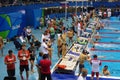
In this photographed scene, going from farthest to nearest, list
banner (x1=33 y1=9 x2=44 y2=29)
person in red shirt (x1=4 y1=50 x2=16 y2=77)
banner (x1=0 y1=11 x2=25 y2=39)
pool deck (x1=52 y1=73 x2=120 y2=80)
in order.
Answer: banner (x1=33 y1=9 x2=44 y2=29) → banner (x1=0 y1=11 x2=25 y2=39) → pool deck (x1=52 y1=73 x2=120 y2=80) → person in red shirt (x1=4 y1=50 x2=16 y2=77)

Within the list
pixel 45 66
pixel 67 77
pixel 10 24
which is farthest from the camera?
pixel 10 24

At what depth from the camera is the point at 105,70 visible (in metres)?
12.6

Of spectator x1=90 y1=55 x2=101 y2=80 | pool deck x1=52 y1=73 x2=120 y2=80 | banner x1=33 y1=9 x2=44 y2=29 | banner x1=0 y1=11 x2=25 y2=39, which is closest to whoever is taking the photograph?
spectator x1=90 y1=55 x2=101 y2=80

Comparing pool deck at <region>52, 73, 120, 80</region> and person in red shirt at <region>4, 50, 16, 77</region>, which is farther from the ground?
person in red shirt at <region>4, 50, 16, 77</region>

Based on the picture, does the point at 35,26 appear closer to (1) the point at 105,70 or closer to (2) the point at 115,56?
(2) the point at 115,56

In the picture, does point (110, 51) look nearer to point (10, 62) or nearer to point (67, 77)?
point (67, 77)

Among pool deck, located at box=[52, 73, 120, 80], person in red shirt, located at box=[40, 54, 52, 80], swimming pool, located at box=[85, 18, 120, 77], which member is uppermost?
person in red shirt, located at box=[40, 54, 52, 80]

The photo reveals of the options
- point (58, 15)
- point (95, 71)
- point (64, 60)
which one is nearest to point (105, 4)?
point (58, 15)

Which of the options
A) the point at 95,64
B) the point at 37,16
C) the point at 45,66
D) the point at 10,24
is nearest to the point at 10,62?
the point at 45,66

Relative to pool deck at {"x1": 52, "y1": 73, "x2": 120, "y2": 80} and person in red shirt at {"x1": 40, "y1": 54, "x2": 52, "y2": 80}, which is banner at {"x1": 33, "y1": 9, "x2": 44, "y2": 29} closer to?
pool deck at {"x1": 52, "y1": 73, "x2": 120, "y2": 80}

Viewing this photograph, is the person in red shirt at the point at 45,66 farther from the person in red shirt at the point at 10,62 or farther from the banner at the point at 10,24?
the banner at the point at 10,24

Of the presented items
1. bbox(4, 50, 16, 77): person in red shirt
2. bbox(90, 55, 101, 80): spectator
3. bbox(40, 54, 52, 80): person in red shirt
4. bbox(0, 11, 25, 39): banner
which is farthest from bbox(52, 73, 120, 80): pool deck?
bbox(0, 11, 25, 39): banner

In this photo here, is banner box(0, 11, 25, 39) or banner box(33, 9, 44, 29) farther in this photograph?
banner box(33, 9, 44, 29)

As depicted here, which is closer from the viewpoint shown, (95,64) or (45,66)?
(45,66)
